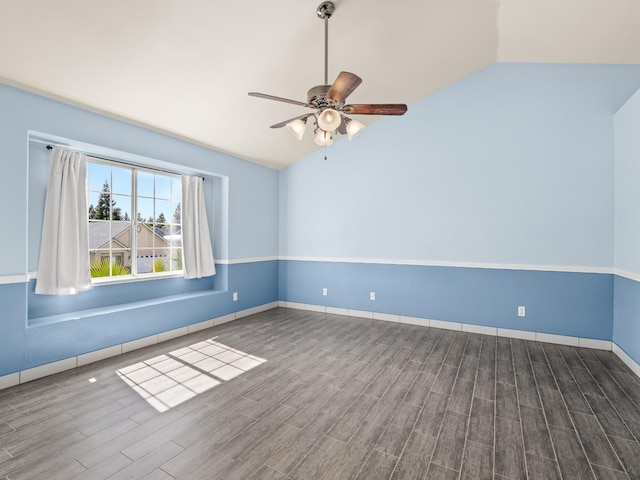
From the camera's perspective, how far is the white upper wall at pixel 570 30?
2871 millimetres

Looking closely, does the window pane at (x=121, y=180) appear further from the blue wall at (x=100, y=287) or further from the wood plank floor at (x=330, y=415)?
the wood plank floor at (x=330, y=415)

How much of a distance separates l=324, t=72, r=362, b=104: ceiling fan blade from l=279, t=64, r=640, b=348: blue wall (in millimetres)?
2748

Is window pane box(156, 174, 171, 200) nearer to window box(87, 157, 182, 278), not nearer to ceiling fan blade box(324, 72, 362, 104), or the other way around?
window box(87, 157, 182, 278)

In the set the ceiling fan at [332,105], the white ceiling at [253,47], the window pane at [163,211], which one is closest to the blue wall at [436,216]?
the white ceiling at [253,47]

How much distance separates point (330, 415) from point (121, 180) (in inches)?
145

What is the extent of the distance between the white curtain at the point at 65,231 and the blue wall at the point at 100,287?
0.11 metres

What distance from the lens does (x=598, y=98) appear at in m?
3.67

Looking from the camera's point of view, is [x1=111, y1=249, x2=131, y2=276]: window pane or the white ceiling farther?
[x1=111, y1=249, x2=131, y2=276]: window pane

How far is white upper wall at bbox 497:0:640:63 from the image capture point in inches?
113

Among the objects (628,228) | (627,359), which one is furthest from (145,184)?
(627,359)

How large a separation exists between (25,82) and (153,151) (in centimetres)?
127

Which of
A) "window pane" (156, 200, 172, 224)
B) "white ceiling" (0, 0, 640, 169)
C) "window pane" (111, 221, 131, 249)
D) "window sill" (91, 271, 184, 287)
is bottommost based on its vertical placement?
"window sill" (91, 271, 184, 287)

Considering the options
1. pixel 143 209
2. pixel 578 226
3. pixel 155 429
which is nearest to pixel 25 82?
pixel 143 209

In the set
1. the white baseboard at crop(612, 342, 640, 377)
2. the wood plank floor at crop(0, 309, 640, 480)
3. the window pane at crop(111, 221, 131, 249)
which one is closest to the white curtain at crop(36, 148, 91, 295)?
the window pane at crop(111, 221, 131, 249)
